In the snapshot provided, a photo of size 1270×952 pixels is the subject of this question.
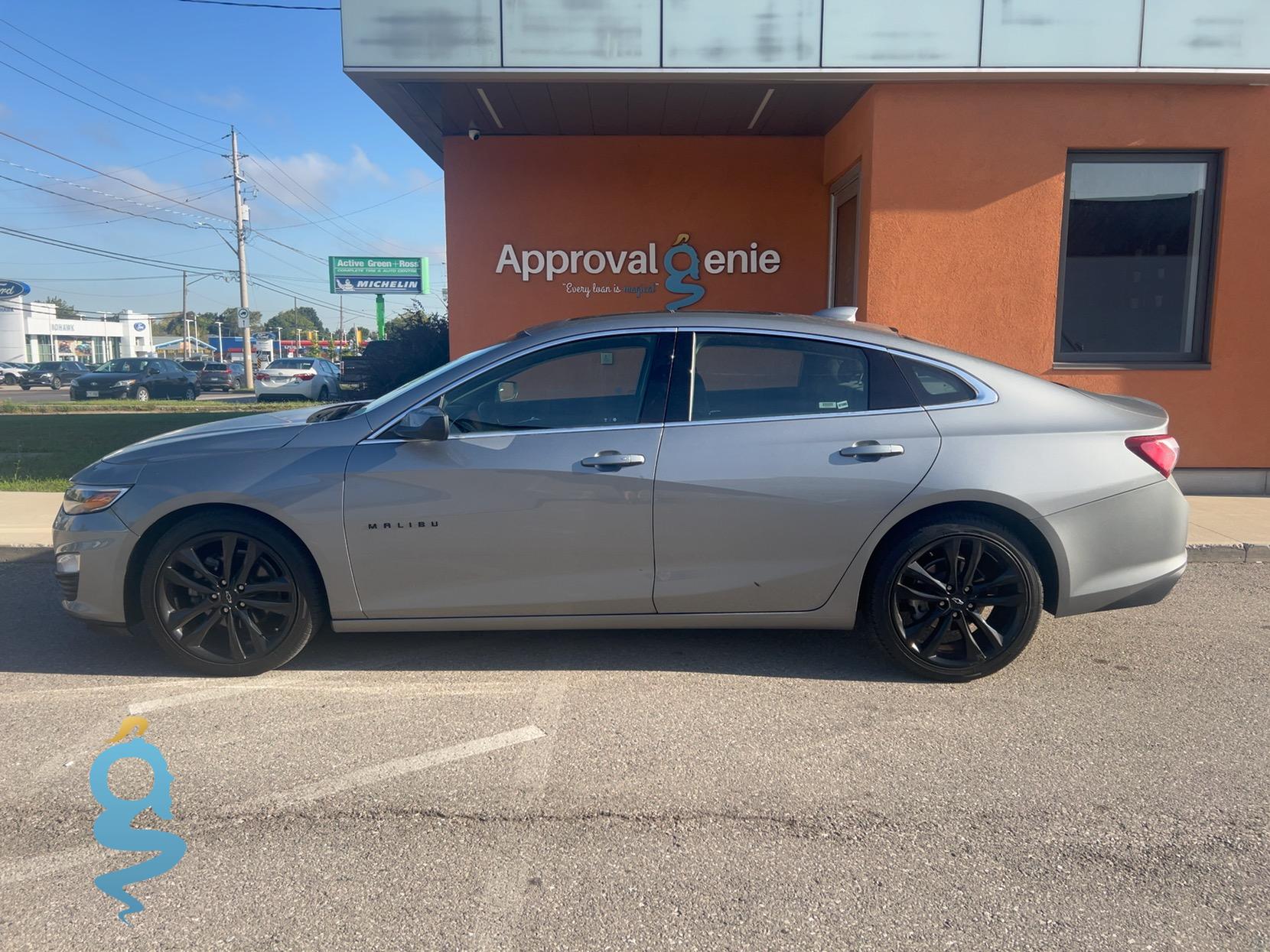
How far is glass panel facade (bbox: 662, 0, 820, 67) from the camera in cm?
792

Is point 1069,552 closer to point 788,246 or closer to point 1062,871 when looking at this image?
point 1062,871

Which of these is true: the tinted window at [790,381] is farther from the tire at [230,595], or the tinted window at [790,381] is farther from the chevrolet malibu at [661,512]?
the tire at [230,595]

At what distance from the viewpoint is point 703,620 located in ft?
13.7

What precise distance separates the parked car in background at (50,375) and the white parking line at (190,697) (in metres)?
49.9

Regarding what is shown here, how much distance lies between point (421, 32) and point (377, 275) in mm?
41104

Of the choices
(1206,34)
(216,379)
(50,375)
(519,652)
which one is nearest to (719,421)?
(519,652)

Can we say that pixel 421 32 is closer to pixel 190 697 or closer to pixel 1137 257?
pixel 190 697

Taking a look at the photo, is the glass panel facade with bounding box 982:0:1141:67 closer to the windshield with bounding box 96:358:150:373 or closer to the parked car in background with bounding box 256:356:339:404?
the parked car in background with bounding box 256:356:339:404

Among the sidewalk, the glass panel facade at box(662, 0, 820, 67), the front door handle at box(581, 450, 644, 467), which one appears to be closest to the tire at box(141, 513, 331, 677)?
the front door handle at box(581, 450, 644, 467)

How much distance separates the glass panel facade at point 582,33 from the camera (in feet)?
26.0

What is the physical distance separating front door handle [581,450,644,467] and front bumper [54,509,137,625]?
208 centimetres

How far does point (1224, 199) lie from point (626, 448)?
23.9 ft

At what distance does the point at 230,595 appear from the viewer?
4102 mm

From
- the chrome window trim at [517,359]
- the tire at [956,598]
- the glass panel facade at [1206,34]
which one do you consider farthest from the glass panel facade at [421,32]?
the tire at [956,598]
